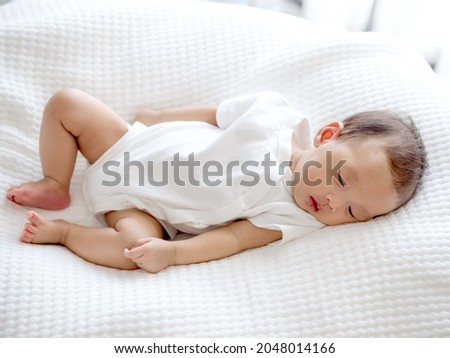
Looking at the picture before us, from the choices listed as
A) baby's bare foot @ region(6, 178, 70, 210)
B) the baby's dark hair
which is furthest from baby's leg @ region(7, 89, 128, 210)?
the baby's dark hair

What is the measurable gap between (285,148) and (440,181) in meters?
0.31

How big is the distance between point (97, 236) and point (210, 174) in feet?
0.82

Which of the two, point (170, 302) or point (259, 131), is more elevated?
point (259, 131)

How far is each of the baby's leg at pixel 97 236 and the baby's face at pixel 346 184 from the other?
1.04 feet

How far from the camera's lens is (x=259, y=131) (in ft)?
4.20

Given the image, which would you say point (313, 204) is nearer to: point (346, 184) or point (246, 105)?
point (346, 184)

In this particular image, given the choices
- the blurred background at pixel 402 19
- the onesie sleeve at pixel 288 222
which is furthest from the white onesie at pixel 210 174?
the blurred background at pixel 402 19

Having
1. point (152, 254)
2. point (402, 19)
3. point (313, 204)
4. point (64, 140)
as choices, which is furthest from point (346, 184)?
point (402, 19)

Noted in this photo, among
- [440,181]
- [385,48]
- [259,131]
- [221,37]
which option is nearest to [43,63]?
[221,37]

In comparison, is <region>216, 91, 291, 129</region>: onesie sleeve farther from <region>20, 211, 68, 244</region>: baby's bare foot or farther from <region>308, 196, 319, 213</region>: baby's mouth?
<region>20, 211, 68, 244</region>: baby's bare foot

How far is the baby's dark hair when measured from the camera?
1183 millimetres

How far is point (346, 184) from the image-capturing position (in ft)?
3.95
